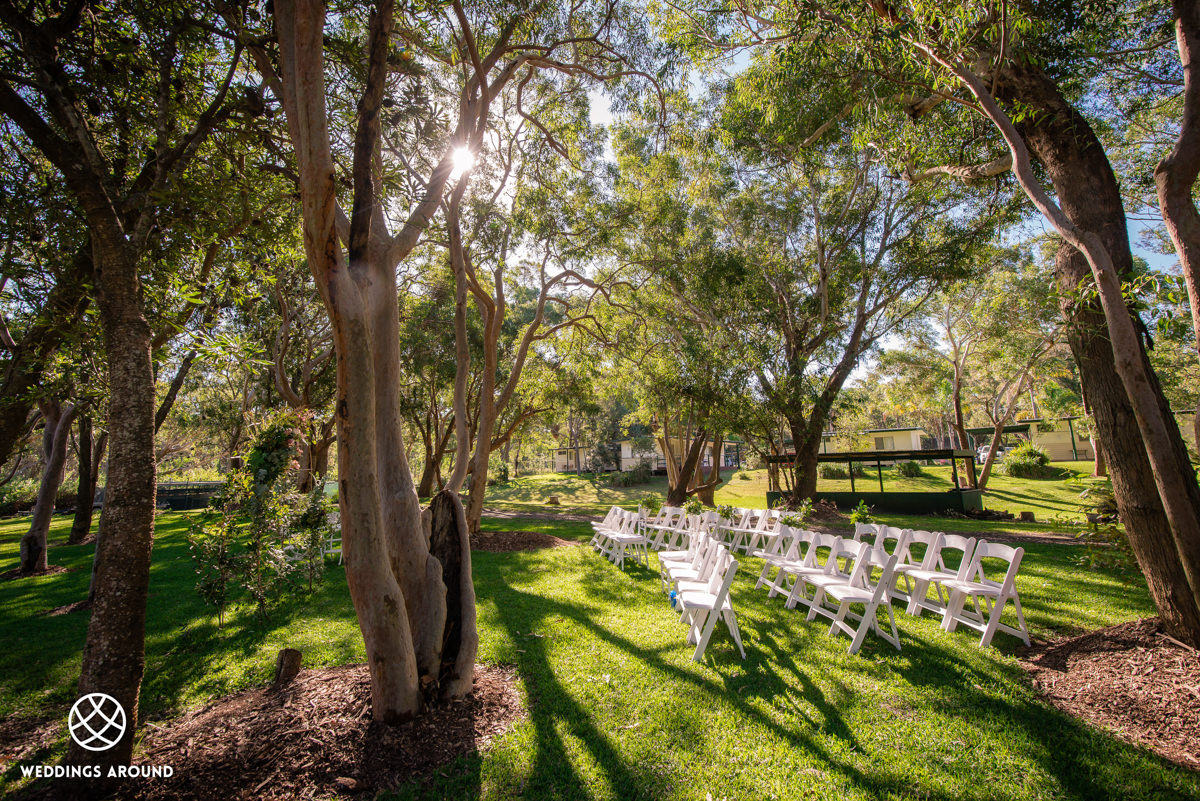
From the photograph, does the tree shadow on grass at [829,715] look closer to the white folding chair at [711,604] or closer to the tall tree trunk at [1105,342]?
the white folding chair at [711,604]

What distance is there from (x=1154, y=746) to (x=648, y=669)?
3186 millimetres

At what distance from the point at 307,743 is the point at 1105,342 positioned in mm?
6841

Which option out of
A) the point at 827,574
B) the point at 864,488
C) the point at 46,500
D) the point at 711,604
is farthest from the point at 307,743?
the point at 864,488

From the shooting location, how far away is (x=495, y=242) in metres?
10.2

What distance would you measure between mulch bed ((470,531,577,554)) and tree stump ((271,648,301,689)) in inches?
243

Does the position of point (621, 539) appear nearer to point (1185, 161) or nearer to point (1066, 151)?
point (1066, 151)

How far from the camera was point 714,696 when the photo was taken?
3619mm

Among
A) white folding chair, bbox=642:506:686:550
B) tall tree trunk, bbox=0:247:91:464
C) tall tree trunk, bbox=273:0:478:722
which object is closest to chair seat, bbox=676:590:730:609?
tall tree trunk, bbox=273:0:478:722

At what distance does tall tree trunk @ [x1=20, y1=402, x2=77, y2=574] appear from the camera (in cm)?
892

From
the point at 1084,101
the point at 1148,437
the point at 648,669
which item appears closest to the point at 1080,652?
the point at 1148,437

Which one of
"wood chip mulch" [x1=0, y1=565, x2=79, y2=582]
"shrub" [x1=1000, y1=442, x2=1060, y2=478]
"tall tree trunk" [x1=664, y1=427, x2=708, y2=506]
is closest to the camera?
"wood chip mulch" [x1=0, y1=565, x2=79, y2=582]

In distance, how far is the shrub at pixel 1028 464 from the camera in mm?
23969

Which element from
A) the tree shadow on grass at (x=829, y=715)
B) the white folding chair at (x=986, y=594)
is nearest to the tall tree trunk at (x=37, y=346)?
the tree shadow on grass at (x=829, y=715)

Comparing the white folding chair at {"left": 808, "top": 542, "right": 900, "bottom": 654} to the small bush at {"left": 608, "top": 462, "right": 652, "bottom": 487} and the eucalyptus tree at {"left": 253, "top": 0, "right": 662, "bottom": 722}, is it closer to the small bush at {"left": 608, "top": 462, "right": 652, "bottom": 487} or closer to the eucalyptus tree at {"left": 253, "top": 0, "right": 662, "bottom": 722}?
the eucalyptus tree at {"left": 253, "top": 0, "right": 662, "bottom": 722}
